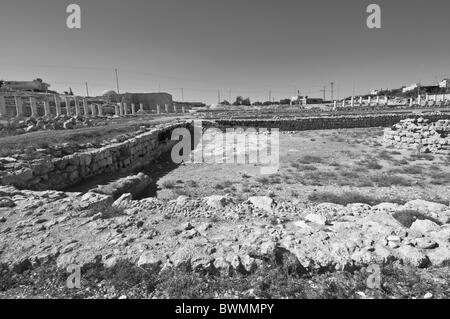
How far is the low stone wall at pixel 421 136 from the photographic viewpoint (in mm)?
13422

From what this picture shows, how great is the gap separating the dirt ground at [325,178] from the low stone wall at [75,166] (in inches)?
87.0

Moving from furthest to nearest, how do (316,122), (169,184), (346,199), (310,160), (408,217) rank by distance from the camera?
(316,122), (310,160), (169,184), (346,199), (408,217)

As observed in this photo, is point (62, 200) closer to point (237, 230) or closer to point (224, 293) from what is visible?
point (237, 230)

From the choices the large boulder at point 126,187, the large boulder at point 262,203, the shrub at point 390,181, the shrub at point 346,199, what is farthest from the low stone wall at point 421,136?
the large boulder at point 126,187

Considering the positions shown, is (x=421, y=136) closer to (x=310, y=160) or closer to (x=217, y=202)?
(x=310, y=160)

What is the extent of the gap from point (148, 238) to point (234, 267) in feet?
5.03

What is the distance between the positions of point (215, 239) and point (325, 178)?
22.3ft

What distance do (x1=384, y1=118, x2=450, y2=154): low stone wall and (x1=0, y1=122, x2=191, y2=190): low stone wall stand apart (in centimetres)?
1611

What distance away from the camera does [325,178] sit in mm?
9148

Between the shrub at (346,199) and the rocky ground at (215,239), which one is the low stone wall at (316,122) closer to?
the shrub at (346,199)

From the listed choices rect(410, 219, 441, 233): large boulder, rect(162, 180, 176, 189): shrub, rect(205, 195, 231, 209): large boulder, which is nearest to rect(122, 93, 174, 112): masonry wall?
rect(162, 180, 176, 189): shrub

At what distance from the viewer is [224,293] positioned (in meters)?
2.74

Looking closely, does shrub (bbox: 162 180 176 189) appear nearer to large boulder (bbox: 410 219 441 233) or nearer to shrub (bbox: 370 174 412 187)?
large boulder (bbox: 410 219 441 233)

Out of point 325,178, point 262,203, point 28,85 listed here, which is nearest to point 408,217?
point 262,203
